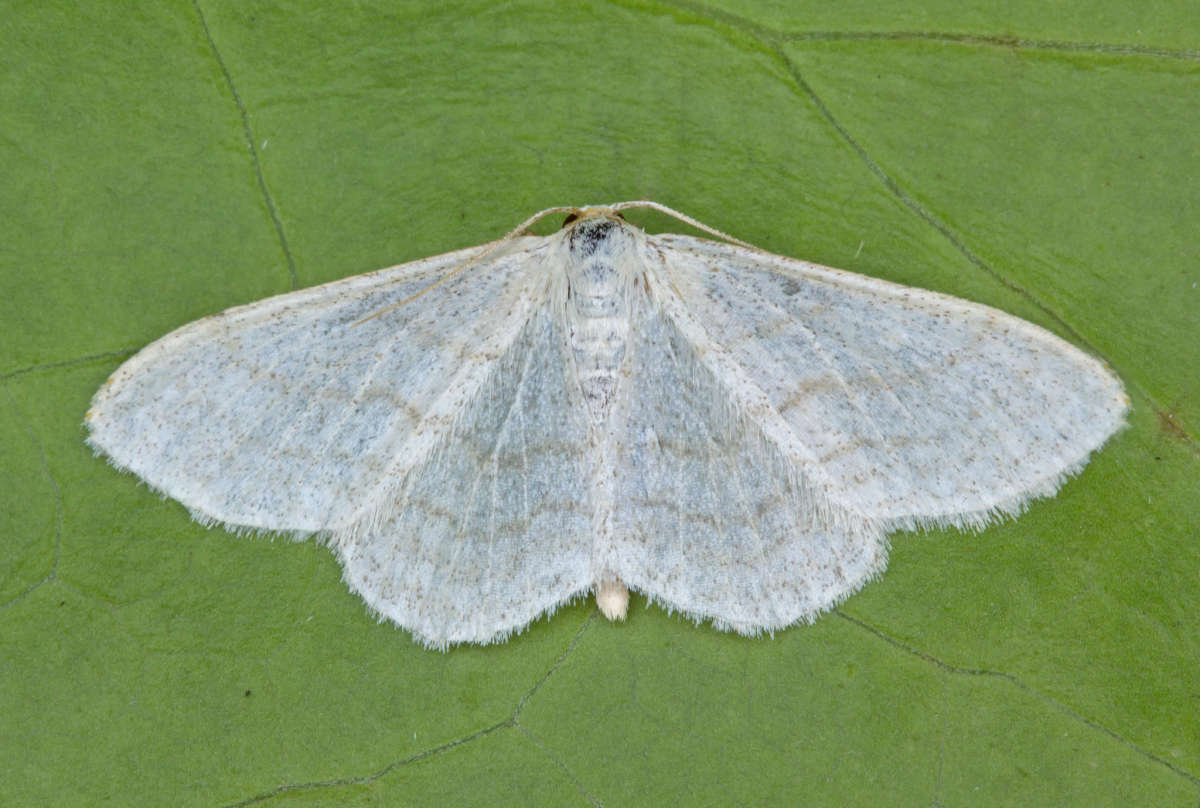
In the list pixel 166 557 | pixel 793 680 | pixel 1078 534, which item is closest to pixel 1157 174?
pixel 1078 534

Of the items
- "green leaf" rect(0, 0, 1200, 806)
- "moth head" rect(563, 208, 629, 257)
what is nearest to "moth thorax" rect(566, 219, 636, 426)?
"moth head" rect(563, 208, 629, 257)

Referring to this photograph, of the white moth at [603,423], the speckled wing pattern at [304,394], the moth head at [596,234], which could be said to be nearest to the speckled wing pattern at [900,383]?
the white moth at [603,423]

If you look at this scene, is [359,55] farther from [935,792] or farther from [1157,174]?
[935,792]

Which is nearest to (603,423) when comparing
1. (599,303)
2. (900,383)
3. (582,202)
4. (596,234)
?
(599,303)

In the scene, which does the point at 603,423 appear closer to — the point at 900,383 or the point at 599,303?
the point at 599,303

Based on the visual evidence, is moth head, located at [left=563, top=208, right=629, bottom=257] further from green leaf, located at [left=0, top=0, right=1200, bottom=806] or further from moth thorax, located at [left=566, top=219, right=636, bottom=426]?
green leaf, located at [left=0, top=0, right=1200, bottom=806]

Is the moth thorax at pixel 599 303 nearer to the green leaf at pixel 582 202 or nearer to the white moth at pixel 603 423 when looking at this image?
the white moth at pixel 603 423

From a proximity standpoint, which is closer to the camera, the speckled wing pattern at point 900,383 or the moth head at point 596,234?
the speckled wing pattern at point 900,383
